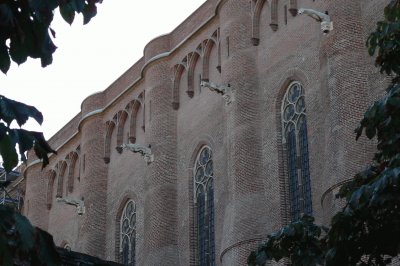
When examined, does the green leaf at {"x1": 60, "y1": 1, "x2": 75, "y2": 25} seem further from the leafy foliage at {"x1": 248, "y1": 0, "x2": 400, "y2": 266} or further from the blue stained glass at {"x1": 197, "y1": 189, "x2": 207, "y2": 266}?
the blue stained glass at {"x1": 197, "y1": 189, "x2": 207, "y2": 266}

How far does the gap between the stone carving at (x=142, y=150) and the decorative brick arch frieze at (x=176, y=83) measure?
5.57ft

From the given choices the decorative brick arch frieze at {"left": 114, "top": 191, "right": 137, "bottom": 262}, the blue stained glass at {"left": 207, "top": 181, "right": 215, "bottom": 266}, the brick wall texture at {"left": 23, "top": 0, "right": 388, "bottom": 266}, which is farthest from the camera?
the decorative brick arch frieze at {"left": 114, "top": 191, "right": 137, "bottom": 262}

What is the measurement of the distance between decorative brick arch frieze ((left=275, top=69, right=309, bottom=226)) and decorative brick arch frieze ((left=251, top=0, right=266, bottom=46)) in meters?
1.92

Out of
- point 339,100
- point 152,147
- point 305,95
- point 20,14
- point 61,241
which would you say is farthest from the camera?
point 61,241

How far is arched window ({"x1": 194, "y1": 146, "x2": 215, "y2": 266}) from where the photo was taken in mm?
28844

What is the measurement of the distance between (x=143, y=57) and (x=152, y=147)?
4140 mm

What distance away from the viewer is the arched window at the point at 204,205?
2884cm

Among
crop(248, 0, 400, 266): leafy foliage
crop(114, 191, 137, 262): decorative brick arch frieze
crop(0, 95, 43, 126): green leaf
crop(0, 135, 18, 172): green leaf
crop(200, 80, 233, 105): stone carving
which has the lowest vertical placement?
crop(0, 135, 18, 172): green leaf

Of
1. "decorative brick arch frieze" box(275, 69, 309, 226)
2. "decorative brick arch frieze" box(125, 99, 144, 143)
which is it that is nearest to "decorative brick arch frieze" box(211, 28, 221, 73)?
"decorative brick arch frieze" box(275, 69, 309, 226)

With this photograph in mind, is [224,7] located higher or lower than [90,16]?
higher

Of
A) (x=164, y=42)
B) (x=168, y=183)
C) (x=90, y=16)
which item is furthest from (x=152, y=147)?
(x=90, y=16)

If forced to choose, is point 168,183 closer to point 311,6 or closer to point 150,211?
point 150,211

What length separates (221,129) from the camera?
95.4ft

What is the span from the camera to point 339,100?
75.0 ft
